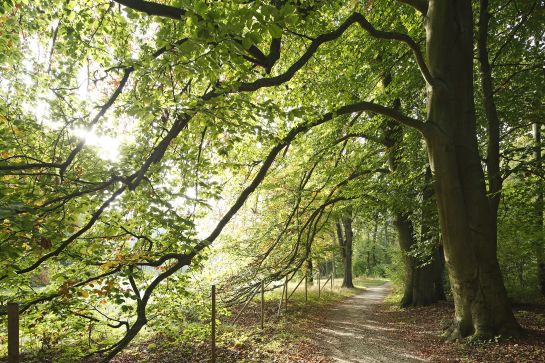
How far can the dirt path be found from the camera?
7232 mm

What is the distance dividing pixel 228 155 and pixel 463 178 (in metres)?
4.80

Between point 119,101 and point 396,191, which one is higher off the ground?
point 119,101

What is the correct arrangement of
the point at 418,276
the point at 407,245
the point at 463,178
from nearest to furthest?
the point at 463,178 → the point at 418,276 → the point at 407,245

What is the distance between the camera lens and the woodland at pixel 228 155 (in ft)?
13.0

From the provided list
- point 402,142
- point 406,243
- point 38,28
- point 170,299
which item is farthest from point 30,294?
point 406,243

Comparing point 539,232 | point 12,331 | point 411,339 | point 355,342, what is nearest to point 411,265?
point 539,232

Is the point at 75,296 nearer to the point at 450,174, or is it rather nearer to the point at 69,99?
the point at 69,99

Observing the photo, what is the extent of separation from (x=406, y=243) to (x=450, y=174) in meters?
7.02

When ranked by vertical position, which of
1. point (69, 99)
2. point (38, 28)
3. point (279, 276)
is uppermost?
point (38, 28)

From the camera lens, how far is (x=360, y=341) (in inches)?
342

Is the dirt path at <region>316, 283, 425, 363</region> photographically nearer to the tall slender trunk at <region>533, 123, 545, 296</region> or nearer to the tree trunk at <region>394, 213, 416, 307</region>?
the tree trunk at <region>394, 213, 416, 307</region>

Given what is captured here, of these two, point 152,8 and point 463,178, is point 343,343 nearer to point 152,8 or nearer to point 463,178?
point 463,178

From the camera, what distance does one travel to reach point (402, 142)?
1036 cm

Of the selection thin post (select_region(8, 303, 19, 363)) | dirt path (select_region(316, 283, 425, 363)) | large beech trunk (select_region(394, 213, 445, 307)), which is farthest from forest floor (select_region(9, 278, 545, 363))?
thin post (select_region(8, 303, 19, 363))
